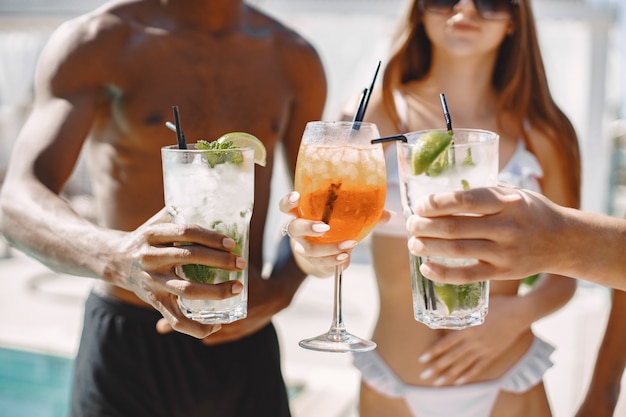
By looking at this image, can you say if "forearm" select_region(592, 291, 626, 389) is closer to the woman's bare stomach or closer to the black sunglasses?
the woman's bare stomach

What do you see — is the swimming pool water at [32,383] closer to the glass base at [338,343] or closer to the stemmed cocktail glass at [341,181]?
the glass base at [338,343]

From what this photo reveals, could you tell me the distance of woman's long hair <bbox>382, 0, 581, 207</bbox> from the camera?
7.76 feet

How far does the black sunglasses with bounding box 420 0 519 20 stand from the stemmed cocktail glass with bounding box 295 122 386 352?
2.50 feet

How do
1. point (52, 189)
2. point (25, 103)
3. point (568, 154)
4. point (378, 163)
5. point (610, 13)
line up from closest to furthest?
point (378, 163) → point (52, 189) → point (568, 154) → point (610, 13) → point (25, 103)

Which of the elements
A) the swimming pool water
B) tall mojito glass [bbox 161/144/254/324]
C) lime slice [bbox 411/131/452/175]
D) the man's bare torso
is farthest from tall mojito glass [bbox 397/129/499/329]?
the swimming pool water

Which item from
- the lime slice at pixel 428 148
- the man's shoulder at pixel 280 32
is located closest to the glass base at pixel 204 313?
the lime slice at pixel 428 148

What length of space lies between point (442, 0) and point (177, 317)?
135 centimetres

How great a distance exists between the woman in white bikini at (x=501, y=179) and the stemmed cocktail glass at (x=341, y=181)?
19.6 inches

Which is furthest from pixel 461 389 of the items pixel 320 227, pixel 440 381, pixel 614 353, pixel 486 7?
pixel 486 7

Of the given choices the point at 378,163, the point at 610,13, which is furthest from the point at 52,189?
the point at 610,13

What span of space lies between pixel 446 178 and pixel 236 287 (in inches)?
20.0

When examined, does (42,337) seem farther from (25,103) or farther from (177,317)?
(25,103)

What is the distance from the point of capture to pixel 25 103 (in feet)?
39.8

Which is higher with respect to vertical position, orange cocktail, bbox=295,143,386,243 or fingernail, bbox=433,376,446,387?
orange cocktail, bbox=295,143,386,243
